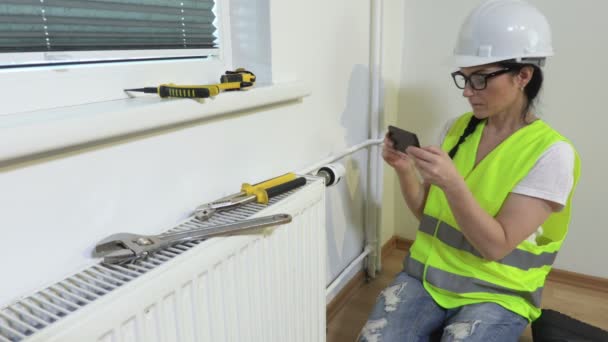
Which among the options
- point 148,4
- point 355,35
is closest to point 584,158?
point 355,35

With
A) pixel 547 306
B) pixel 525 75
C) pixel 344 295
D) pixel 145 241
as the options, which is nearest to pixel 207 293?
pixel 145 241

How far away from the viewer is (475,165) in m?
1.12

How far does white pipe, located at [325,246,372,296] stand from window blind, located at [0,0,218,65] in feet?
2.70

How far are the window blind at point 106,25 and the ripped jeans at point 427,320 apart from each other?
0.74m

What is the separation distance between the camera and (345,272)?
1517mm

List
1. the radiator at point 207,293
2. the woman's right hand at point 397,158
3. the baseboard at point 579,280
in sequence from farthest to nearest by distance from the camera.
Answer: the baseboard at point 579,280, the woman's right hand at point 397,158, the radiator at point 207,293

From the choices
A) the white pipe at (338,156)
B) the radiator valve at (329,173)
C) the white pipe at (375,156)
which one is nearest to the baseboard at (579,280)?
the white pipe at (375,156)

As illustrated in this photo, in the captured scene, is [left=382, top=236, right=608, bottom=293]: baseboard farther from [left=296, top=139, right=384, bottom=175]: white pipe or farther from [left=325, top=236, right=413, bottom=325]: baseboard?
[left=296, top=139, right=384, bottom=175]: white pipe

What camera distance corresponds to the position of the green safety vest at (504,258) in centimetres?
103

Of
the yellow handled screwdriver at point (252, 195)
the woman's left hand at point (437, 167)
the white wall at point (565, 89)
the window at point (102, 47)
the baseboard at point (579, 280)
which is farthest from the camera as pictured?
the baseboard at point (579, 280)

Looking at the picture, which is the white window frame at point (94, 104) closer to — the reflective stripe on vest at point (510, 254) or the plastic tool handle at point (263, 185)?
the plastic tool handle at point (263, 185)

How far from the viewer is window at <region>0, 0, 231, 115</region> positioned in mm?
647

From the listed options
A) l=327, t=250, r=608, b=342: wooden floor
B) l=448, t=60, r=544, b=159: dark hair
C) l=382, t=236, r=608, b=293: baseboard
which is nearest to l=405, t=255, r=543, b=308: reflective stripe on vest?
l=448, t=60, r=544, b=159: dark hair

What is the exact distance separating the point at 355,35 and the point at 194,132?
0.77 meters
